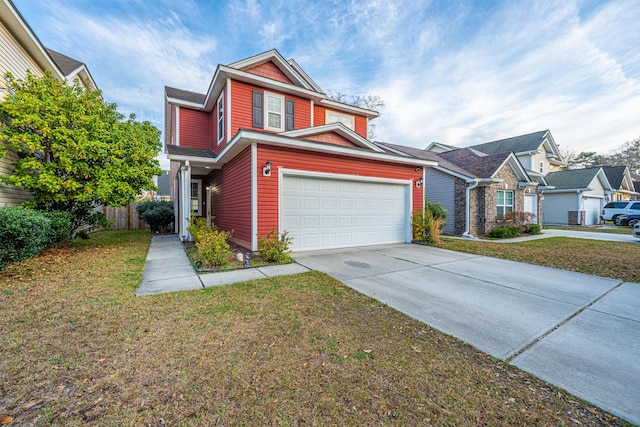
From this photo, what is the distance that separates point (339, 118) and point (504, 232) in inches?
374

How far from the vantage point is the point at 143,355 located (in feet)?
7.93

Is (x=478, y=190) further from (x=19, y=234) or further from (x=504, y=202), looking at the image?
(x=19, y=234)

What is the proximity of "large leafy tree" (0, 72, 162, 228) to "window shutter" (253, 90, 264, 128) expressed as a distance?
371 cm

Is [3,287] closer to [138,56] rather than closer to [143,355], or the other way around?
[143,355]

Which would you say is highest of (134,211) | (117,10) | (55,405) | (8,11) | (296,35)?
(296,35)

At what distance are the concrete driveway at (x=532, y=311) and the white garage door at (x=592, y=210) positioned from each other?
68.0 feet

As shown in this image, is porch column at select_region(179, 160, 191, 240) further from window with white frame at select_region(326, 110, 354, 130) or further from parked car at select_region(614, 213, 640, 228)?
parked car at select_region(614, 213, 640, 228)

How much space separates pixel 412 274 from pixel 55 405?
5.30 meters

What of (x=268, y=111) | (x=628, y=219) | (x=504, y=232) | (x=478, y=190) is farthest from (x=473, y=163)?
(x=628, y=219)

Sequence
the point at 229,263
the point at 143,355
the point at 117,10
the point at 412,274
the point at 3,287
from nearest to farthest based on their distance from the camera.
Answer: the point at 143,355 → the point at 3,287 → the point at 412,274 → the point at 229,263 → the point at 117,10

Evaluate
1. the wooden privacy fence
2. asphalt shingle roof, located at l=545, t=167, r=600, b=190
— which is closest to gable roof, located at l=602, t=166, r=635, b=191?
asphalt shingle roof, located at l=545, t=167, r=600, b=190

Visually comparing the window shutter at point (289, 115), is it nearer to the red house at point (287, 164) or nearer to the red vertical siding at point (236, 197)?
the red house at point (287, 164)

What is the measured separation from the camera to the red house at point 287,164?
703 cm

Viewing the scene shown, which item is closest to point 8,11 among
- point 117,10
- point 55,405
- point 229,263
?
point 117,10
